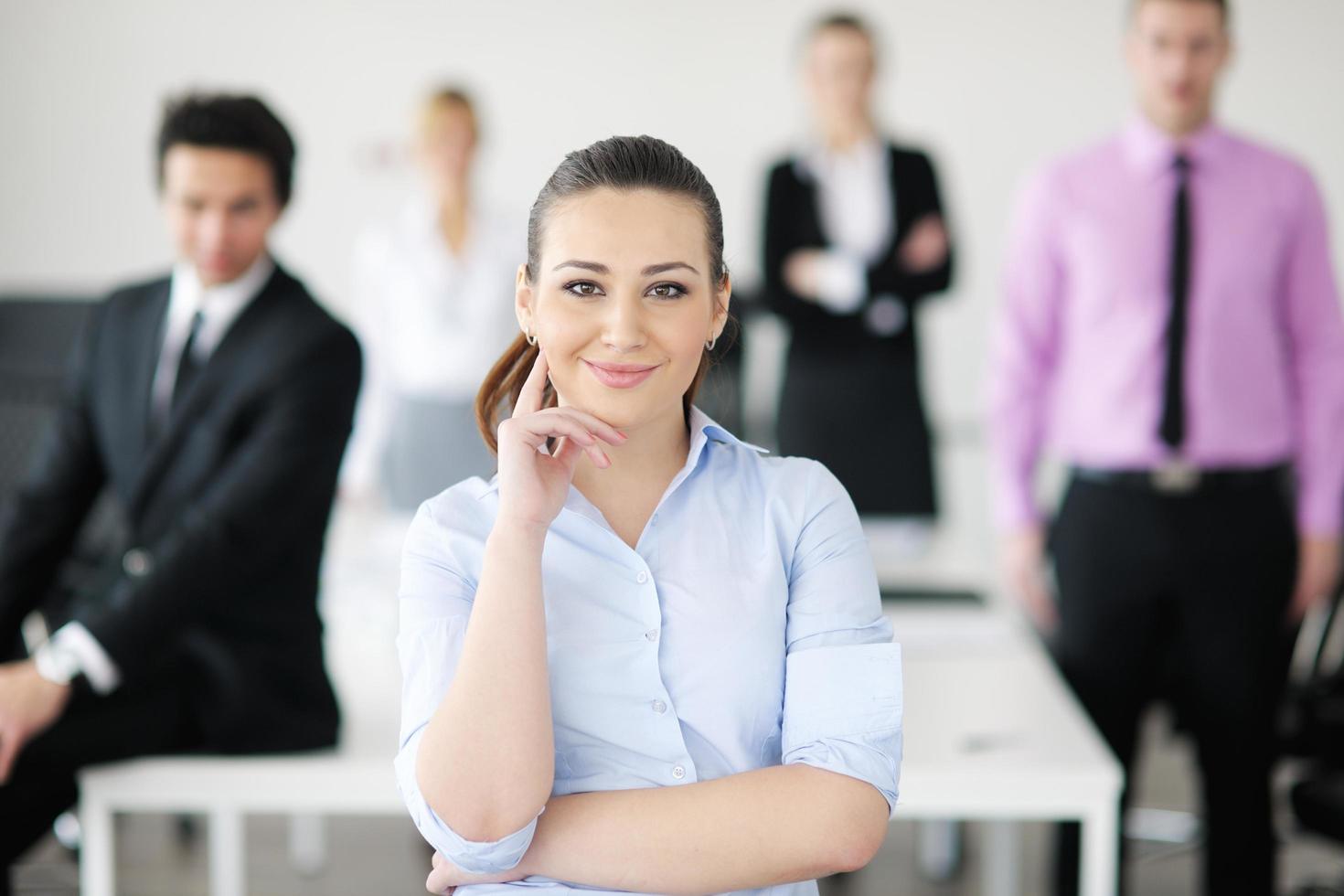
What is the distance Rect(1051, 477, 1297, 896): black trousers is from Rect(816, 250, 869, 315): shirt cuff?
105 centimetres

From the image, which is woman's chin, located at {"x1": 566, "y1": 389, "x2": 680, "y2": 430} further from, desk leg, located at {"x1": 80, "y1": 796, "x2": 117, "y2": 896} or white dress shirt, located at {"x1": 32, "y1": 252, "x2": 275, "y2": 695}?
desk leg, located at {"x1": 80, "y1": 796, "x2": 117, "y2": 896}

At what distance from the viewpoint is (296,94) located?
5559mm

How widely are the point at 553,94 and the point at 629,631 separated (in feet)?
14.7

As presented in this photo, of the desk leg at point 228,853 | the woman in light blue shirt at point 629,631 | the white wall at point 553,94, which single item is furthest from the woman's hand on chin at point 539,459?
the white wall at point 553,94

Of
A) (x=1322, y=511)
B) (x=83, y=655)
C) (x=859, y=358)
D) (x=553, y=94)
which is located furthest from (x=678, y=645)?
(x=553, y=94)

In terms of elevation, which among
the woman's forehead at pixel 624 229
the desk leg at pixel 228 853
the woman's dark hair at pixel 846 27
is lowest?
the desk leg at pixel 228 853

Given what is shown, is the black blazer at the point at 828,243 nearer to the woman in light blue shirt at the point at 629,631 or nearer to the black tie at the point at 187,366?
the black tie at the point at 187,366

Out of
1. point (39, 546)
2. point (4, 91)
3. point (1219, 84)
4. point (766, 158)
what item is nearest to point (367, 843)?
point (39, 546)

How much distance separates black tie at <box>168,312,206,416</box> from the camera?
6.73 ft

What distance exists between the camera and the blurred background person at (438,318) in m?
3.77

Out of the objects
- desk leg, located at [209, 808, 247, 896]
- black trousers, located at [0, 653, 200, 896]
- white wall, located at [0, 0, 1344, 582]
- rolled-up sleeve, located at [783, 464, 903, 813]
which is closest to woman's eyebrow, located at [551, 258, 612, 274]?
rolled-up sleeve, located at [783, 464, 903, 813]

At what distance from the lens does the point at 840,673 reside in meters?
1.30

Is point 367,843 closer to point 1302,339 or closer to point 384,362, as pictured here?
point 384,362

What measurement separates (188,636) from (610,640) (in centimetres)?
99
